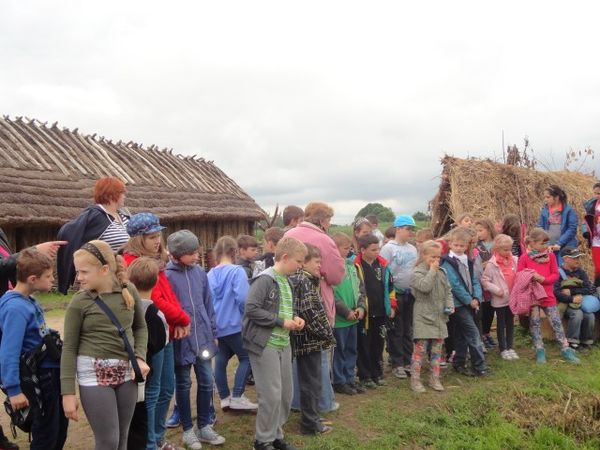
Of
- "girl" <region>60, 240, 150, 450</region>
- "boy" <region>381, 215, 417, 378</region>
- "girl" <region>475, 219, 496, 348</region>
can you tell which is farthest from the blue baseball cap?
"girl" <region>60, 240, 150, 450</region>

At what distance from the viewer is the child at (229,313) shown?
5.00 meters

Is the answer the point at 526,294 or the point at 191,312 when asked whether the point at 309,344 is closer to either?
the point at 191,312

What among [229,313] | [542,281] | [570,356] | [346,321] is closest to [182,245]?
[229,313]

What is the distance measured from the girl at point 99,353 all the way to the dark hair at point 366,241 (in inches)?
126

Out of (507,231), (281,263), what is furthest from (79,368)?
(507,231)

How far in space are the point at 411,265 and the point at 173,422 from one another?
130 inches

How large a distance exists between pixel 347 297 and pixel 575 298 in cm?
360

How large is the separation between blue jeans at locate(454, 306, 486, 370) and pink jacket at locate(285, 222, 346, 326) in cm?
188

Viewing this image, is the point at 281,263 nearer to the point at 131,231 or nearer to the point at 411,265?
the point at 131,231

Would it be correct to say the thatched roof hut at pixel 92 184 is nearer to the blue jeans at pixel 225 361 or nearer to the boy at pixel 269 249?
the boy at pixel 269 249

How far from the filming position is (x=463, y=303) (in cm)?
610

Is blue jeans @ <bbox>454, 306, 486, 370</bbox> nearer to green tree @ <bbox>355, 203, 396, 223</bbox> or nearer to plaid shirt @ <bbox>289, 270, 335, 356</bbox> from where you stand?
plaid shirt @ <bbox>289, 270, 335, 356</bbox>

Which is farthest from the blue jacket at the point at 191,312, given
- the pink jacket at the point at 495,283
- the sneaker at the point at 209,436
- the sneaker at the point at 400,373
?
the pink jacket at the point at 495,283

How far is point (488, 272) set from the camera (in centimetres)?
680
